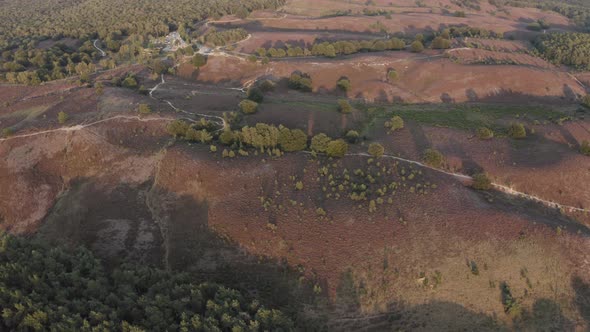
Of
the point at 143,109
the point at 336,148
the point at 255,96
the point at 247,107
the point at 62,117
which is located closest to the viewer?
the point at 336,148

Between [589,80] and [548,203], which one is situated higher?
[589,80]

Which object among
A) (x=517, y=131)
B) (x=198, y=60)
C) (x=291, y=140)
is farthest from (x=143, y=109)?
(x=517, y=131)

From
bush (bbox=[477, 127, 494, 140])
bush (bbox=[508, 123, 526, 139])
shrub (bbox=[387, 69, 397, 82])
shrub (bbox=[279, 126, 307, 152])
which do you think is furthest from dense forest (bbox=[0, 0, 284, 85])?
bush (bbox=[508, 123, 526, 139])

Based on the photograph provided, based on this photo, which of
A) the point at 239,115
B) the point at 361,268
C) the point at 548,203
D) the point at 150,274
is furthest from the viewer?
the point at 239,115

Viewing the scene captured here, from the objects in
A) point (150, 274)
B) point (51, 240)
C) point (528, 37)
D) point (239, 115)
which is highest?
point (528, 37)

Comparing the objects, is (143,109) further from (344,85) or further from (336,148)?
(344,85)

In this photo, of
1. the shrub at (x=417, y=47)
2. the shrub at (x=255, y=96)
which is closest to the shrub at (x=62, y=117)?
the shrub at (x=255, y=96)

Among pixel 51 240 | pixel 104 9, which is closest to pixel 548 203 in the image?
pixel 51 240

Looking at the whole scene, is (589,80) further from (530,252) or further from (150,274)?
(150,274)

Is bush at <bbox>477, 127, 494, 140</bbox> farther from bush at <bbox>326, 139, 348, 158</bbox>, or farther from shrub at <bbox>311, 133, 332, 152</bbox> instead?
shrub at <bbox>311, 133, 332, 152</bbox>
